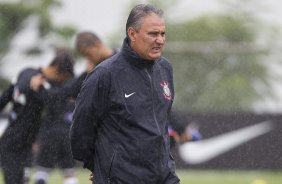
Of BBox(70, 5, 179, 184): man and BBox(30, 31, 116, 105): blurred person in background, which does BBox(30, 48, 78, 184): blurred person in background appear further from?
BBox(70, 5, 179, 184): man

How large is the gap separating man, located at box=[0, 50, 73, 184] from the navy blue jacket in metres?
3.72

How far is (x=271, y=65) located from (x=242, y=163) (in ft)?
35.8

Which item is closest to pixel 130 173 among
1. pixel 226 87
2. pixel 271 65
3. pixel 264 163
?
pixel 264 163

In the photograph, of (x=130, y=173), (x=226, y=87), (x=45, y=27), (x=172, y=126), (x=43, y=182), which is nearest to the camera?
(x=130, y=173)

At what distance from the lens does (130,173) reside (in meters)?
7.06

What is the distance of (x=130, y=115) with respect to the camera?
711cm

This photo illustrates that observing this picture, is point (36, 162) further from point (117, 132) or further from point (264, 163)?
point (264, 163)

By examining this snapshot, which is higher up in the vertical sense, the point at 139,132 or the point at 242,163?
the point at 139,132

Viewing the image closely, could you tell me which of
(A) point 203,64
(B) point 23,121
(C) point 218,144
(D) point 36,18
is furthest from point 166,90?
(D) point 36,18

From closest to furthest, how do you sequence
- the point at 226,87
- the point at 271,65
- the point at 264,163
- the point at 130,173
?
1. the point at 130,173
2. the point at 264,163
3. the point at 226,87
4. the point at 271,65

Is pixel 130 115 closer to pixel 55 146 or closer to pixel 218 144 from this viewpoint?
pixel 55 146

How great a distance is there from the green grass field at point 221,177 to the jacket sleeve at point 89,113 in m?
9.38

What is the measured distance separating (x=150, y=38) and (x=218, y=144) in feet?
42.7

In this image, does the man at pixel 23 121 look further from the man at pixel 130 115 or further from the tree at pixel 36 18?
the tree at pixel 36 18
